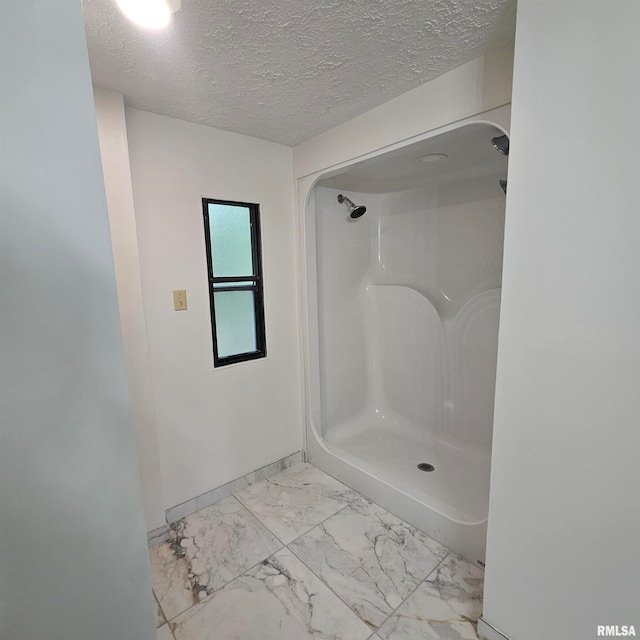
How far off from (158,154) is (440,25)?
1.34 metres

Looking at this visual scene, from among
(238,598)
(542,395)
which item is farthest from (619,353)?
(238,598)

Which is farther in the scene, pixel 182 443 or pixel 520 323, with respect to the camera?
pixel 182 443

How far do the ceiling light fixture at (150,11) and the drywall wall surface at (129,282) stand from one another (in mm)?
519

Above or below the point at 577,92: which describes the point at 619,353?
below

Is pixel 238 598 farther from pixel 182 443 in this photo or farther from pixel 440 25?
pixel 440 25

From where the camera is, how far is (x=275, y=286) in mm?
2123

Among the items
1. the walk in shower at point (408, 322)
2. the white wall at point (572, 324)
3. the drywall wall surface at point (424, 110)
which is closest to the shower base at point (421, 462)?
the walk in shower at point (408, 322)

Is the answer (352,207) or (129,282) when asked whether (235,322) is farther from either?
(352,207)

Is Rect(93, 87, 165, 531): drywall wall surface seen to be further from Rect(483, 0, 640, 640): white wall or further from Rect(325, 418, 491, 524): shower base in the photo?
Rect(483, 0, 640, 640): white wall

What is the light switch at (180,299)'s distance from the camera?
171cm

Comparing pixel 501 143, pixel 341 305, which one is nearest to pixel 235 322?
pixel 341 305

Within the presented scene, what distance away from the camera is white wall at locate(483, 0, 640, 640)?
2.63 feet

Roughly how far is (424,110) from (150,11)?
108cm

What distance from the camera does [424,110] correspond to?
4.66 feet
